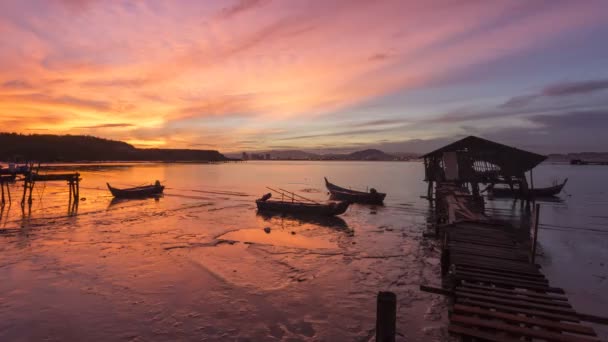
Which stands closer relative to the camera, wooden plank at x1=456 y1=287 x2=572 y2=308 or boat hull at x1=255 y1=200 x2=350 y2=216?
wooden plank at x1=456 y1=287 x2=572 y2=308

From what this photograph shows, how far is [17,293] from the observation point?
11.5m

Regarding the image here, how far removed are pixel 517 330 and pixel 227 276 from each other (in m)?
10.6

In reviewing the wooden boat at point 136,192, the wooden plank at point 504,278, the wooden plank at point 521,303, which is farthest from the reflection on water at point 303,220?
the wooden boat at point 136,192

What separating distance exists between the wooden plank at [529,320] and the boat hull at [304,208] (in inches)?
860

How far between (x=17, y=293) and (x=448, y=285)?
13715 mm

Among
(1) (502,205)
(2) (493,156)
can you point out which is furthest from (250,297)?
(1) (502,205)

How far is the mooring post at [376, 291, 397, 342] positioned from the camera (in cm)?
619

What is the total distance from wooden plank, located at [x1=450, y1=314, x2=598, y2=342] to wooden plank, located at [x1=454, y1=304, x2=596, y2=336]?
119 millimetres

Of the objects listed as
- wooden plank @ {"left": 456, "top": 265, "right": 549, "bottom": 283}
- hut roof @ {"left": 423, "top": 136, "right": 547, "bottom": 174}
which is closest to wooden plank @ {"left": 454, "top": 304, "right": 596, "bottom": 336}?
wooden plank @ {"left": 456, "top": 265, "right": 549, "bottom": 283}

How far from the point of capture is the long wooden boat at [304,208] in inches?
1132

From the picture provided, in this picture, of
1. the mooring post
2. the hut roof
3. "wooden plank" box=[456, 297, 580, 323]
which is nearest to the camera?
the mooring post

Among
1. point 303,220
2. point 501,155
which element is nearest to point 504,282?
point 303,220

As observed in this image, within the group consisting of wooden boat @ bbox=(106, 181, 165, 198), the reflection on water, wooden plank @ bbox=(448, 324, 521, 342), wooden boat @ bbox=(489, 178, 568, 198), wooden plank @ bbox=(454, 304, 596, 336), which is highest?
wooden boat @ bbox=(489, 178, 568, 198)

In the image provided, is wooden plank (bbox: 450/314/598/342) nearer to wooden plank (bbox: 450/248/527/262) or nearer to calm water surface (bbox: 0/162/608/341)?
calm water surface (bbox: 0/162/608/341)
